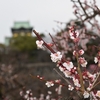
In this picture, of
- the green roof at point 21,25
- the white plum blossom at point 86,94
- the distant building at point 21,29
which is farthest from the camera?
the green roof at point 21,25

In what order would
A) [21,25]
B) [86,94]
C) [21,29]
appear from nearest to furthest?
[86,94] → [21,29] → [21,25]

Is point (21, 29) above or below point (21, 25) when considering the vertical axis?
below

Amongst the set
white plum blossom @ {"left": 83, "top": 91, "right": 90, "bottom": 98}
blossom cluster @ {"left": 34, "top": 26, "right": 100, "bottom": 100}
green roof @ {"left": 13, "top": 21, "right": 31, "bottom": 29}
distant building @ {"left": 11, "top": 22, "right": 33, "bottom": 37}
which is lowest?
distant building @ {"left": 11, "top": 22, "right": 33, "bottom": 37}

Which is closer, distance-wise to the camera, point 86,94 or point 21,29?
point 86,94

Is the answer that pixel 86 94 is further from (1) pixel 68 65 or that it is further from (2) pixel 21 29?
(2) pixel 21 29

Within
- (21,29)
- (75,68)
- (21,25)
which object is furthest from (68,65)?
(21,25)

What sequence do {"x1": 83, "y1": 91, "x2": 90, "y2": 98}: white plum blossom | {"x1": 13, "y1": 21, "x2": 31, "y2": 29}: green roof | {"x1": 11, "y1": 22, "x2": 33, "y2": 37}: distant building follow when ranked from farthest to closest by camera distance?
{"x1": 13, "y1": 21, "x2": 31, "y2": 29}: green roof → {"x1": 11, "y1": 22, "x2": 33, "y2": 37}: distant building → {"x1": 83, "y1": 91, "x2": 90, "y2": 98}: white plum blossom

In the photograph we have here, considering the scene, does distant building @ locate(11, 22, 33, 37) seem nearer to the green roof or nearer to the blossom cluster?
the green roof

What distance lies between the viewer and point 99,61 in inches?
81.3

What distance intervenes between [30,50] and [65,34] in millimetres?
29337

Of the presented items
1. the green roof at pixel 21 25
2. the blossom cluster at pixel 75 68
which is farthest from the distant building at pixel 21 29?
the blossom cluster at pixel 75 68

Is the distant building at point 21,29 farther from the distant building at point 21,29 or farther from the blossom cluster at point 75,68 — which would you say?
the blossom cluster at point 75,68

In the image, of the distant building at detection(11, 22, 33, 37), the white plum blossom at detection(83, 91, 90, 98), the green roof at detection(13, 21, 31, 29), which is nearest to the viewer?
the white plum blossom at detection(83, 91, 90, 98)

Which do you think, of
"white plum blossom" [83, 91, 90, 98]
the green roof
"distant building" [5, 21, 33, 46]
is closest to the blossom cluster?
"white plum blossom" [83, 91, 90, 98]
